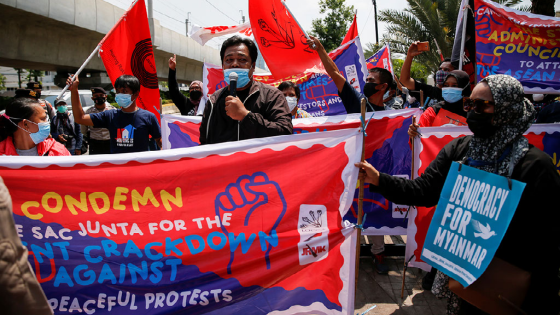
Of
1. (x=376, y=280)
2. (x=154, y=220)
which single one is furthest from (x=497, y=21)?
(x=154, y=220)

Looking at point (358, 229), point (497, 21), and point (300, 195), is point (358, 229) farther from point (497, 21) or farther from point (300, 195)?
point (497, 21)

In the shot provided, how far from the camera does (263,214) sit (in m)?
2.18

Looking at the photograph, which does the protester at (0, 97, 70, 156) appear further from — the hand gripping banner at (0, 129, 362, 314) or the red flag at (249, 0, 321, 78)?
the red flag at (249, 0, 321, 78)

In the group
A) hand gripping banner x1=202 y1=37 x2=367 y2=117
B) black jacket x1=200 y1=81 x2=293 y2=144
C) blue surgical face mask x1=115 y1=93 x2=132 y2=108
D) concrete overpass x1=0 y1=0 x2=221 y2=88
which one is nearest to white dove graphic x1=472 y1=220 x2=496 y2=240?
black jacket x1=200 y1=81 x2=293 y2=144

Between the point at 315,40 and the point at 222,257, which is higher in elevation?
the point at 315,40

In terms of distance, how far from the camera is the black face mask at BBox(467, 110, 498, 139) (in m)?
1.90

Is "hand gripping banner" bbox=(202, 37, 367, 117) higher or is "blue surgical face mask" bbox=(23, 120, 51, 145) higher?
"hand gripping banner" bbox=(202, 37, 367, 117)

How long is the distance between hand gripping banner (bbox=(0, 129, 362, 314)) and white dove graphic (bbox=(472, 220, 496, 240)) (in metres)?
0.67

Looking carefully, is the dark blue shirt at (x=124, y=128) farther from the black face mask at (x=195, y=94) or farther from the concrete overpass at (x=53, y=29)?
the concrete overpass at (x=53, y=29)

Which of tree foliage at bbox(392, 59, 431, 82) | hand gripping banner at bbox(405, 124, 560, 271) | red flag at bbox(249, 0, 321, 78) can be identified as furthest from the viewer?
tree foliage at bbox(392, 59, 431, 82)

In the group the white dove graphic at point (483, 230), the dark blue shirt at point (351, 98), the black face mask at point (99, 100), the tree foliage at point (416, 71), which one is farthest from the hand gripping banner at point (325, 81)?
the tree foliage at point (416, 71)

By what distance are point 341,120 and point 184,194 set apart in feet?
6.90

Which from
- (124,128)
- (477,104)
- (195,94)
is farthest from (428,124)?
(195,94)

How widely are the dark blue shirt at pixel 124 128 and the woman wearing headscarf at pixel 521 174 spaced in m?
3.14
